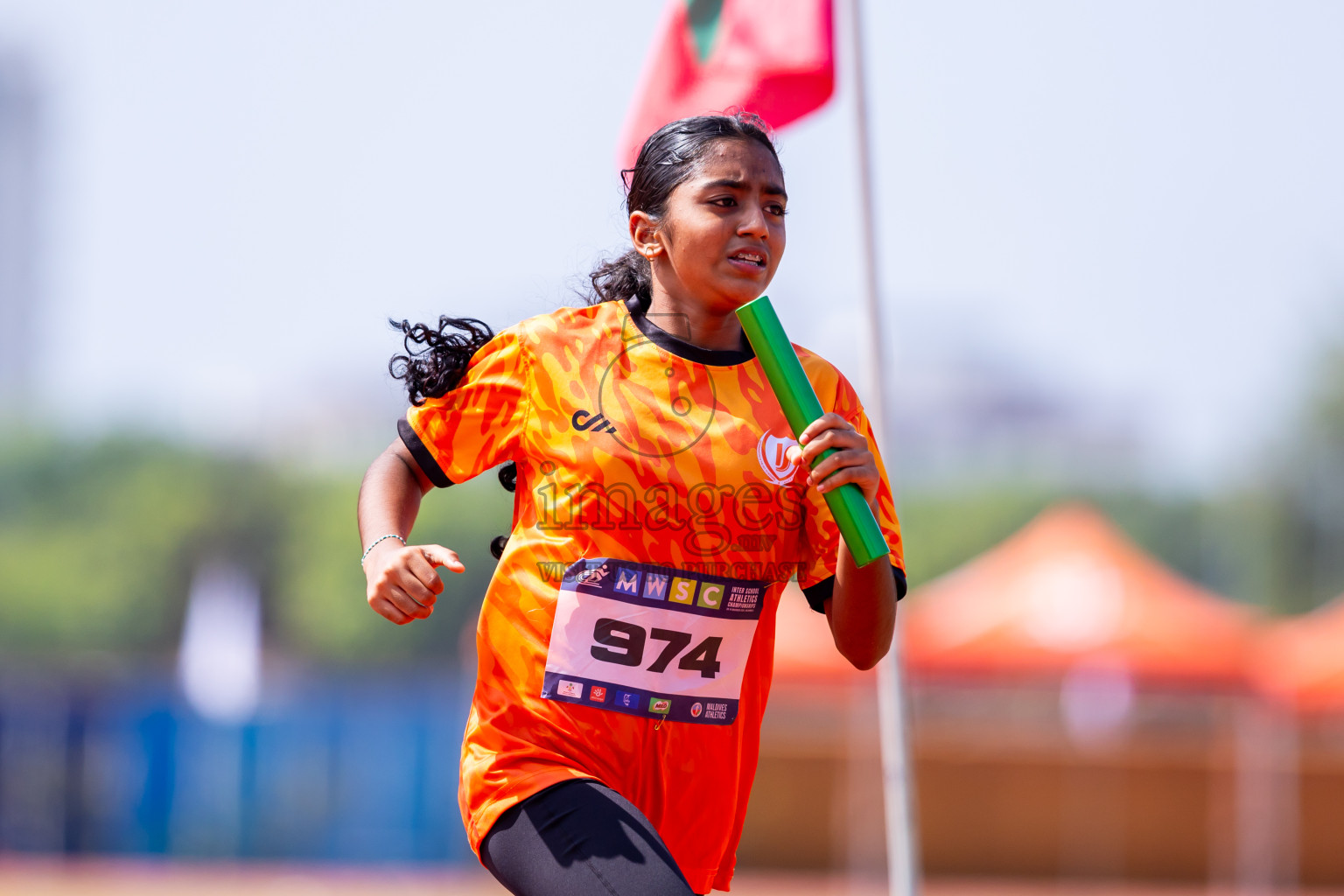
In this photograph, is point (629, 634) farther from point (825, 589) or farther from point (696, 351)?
point (696, 351)

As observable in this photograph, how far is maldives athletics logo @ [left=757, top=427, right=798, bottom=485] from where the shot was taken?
9.61 ft

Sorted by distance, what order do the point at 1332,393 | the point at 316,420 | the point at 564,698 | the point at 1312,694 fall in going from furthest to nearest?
1. the point at 316,420
2. the point at 1332,393
3. the point at 1312,694
4. the point at 564,698

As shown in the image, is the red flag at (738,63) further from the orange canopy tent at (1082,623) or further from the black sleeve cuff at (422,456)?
the orange canopy tent at (1082,623)

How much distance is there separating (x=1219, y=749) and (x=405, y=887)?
8.51 m

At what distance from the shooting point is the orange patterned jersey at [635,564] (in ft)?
9.42

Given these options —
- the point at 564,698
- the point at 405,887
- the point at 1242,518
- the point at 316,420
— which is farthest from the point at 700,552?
the point at 316,420

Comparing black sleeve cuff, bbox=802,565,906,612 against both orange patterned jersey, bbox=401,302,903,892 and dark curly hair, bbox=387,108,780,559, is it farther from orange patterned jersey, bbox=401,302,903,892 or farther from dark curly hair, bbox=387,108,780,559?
dark curly hair, bbox=387,108,780,559

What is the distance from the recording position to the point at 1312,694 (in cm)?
1338

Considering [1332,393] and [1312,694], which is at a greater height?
[1332,393]

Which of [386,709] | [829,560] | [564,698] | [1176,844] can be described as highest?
[829,560]

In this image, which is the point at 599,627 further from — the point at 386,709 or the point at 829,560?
the point at 386,709

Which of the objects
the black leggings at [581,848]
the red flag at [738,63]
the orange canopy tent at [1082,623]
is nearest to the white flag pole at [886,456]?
the red flag at [738,63]

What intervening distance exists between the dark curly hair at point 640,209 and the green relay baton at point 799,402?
1.54ft

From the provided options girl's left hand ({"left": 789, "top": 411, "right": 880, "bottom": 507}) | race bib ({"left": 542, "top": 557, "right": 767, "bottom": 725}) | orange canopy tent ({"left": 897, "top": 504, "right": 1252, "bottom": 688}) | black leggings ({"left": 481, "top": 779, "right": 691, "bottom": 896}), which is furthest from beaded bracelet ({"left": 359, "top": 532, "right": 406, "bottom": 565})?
orange canopy tent ({"left": 897, "top": 504, "right": 1252, "bottom": 688})
